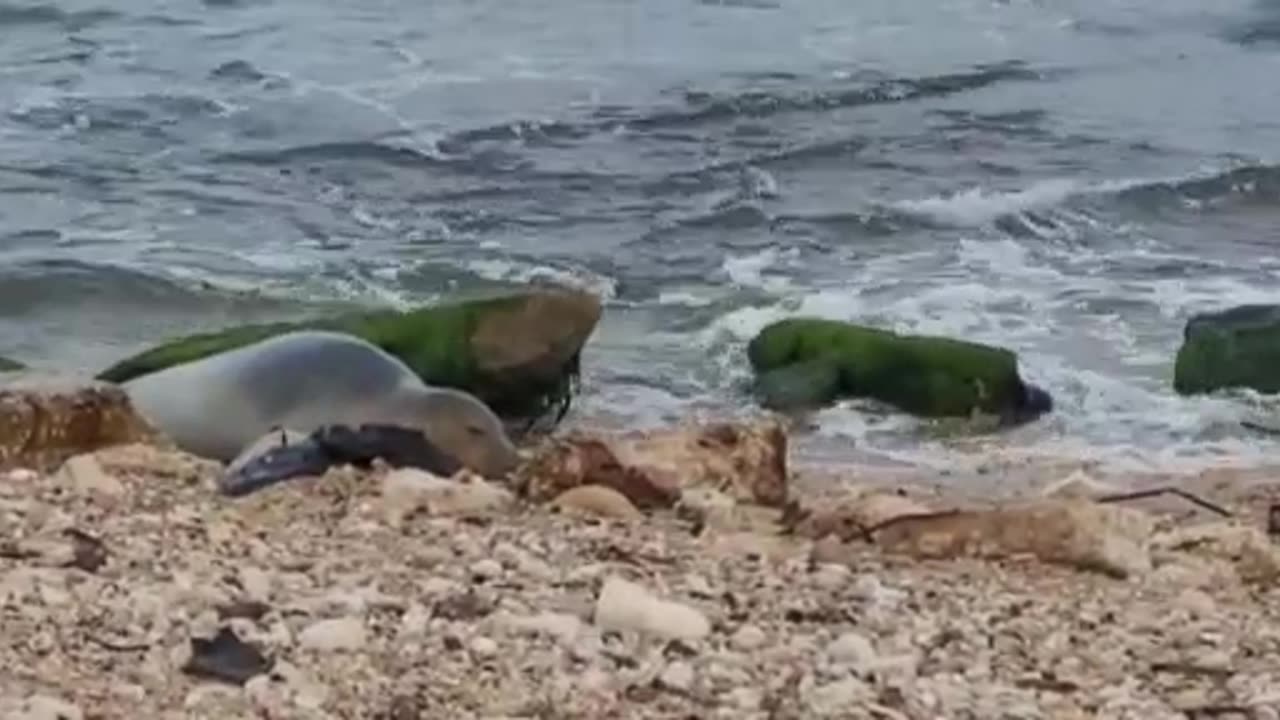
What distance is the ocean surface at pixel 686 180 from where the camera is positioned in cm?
1284

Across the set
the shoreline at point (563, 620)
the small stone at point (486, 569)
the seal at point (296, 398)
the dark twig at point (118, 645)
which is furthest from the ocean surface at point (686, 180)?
the dark twig at point (118, 645)

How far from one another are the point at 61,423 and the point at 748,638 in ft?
9.88

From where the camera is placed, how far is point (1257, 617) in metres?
5.42

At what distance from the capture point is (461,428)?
25.3 ft

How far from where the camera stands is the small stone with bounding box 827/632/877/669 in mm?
4711

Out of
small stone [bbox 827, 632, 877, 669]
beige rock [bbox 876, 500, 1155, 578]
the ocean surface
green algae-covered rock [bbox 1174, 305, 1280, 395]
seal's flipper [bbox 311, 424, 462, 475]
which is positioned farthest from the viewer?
the ocean surface

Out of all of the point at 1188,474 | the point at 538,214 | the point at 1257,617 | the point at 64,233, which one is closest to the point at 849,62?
the point at 538,214

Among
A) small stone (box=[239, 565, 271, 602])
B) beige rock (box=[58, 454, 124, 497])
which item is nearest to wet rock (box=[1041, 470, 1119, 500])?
beige rock (box=[58, 454, 124, 497])

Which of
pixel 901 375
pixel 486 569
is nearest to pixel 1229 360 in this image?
pixel 901 375

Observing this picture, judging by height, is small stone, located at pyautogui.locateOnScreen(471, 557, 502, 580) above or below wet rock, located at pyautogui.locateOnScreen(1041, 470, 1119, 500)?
above

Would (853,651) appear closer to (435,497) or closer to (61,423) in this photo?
(435,497)

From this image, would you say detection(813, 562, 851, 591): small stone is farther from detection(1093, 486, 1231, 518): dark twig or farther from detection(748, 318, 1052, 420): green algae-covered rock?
detection(748, 318, 1052, 420): green algae-covered rock

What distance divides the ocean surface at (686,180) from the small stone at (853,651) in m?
5.74

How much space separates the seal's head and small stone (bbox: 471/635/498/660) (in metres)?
2.34
